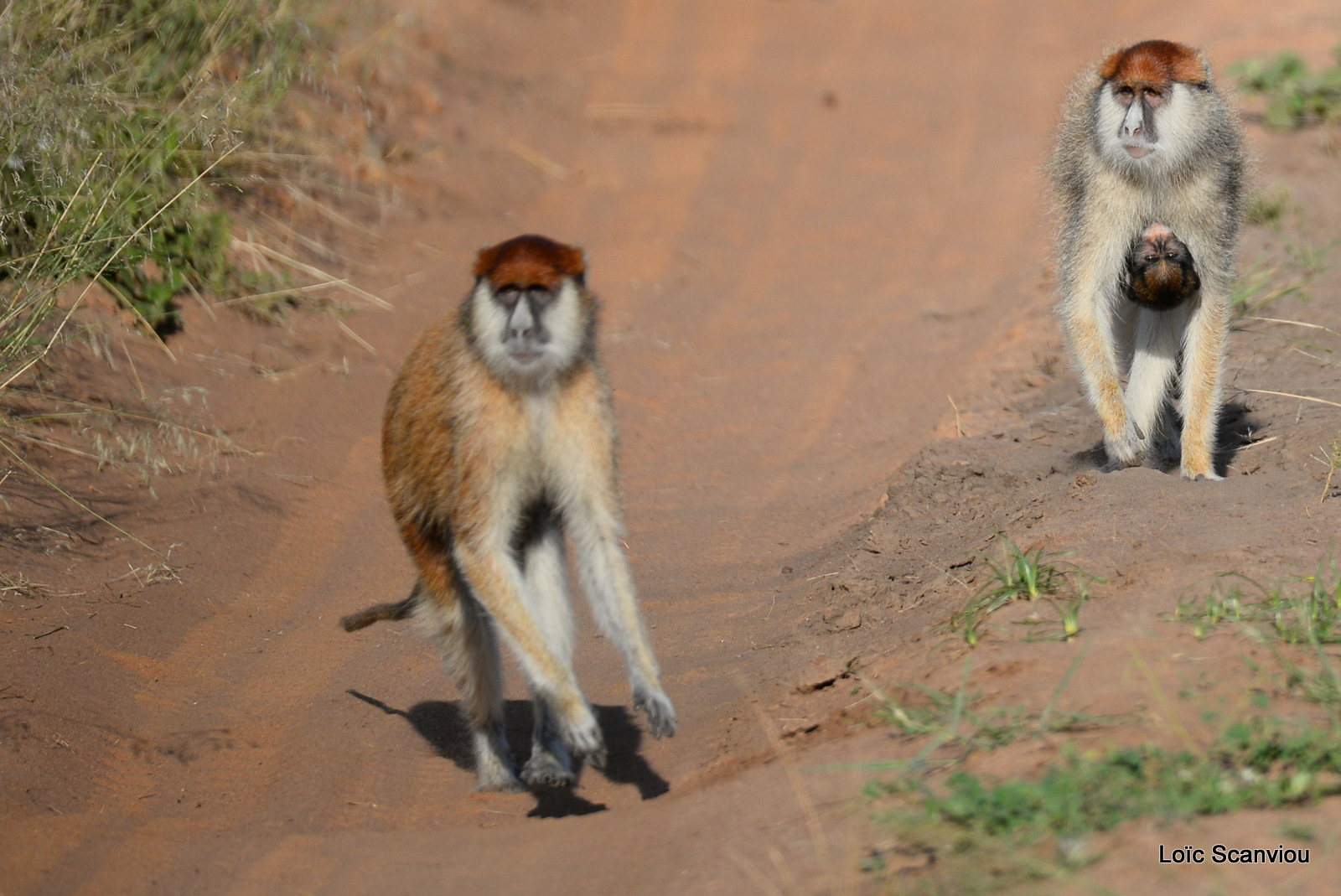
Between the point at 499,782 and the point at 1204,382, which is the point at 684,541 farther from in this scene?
the point at 1204,382

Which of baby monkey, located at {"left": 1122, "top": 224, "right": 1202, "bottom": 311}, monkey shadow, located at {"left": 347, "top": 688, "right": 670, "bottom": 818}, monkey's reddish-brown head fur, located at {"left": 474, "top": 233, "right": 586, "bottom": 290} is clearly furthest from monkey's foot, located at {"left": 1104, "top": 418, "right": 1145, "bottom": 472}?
monkey's reddish-brown head fur, located at {"left": 474, "top": 233, "right": 586, "bottom": 290}

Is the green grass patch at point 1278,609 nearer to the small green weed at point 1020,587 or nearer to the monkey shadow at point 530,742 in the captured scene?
the small green weed at point 1020,587

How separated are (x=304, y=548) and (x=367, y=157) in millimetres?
4600

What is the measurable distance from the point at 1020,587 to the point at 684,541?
2262 mm

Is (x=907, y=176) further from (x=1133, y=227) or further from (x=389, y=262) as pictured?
(x=1133, y=227)

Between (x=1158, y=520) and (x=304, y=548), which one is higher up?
(x=1158, y=520)

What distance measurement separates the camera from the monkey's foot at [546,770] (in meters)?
4.12

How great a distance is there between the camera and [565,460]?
3906mm

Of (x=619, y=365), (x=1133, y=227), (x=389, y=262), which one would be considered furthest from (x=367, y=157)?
(x=1133, y=227)

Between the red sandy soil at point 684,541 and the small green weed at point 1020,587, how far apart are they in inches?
3.8

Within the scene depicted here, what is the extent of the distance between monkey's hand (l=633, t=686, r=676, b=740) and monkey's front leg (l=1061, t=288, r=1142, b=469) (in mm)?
2464

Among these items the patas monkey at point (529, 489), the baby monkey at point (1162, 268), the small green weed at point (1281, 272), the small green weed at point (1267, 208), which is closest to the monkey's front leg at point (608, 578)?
the patas monkey at point (529, 489)

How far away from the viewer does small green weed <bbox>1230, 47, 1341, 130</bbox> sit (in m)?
9.57

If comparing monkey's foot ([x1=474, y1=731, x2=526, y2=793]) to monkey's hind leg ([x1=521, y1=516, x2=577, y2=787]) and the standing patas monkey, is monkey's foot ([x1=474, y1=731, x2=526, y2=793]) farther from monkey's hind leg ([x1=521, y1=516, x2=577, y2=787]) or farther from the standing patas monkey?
the standing patas monkey
